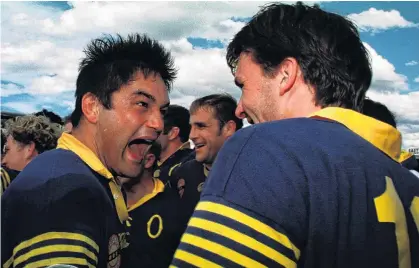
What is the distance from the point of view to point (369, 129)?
1382 mm

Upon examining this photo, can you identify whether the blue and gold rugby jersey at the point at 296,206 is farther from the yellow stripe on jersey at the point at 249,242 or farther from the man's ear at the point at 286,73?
the man's ear at the point at 286,73

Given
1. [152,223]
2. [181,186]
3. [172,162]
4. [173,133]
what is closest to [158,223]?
[152,223]

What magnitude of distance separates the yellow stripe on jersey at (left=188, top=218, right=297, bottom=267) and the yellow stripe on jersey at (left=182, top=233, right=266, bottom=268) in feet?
0.09

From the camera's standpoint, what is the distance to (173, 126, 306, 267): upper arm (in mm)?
1067

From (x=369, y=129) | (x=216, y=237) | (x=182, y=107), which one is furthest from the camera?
(x=182, y=107)

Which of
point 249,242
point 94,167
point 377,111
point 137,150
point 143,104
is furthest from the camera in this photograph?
point 377,111

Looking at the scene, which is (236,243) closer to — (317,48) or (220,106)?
(317,48)

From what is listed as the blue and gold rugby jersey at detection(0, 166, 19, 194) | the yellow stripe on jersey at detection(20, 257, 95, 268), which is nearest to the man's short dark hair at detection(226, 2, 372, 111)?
the yellow stripe on jersey at detection(20, 257, 95, 268)

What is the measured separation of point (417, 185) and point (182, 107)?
6.02 meters

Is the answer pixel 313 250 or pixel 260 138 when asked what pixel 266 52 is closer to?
pixel 260 138

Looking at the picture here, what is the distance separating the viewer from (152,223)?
3736 millimetres

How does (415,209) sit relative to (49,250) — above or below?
above

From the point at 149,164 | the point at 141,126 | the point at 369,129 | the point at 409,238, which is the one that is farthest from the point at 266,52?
the point at 149,164

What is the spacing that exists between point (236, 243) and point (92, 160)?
52.9 inches
